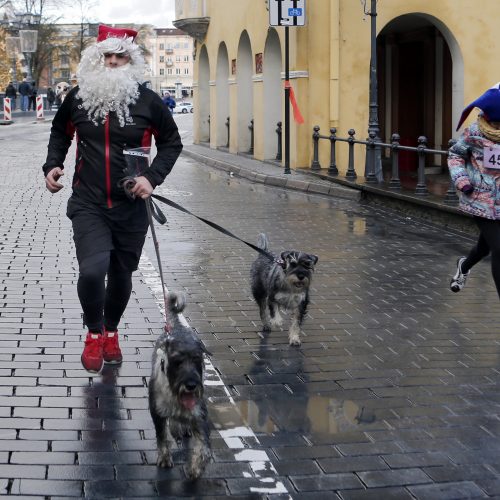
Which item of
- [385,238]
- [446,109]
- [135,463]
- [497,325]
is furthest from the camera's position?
[446,109]

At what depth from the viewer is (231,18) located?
2852 centimetres

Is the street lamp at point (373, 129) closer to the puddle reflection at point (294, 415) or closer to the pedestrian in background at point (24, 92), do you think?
the puddle reflection at point (294, 415)

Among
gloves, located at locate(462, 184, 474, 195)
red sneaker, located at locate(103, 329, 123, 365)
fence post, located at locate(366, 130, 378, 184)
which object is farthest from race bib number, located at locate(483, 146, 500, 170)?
fence post, located at locate(366, 130, 378, 184)

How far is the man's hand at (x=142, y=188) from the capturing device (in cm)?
596

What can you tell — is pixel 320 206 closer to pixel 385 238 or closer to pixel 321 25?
pixel 385 238

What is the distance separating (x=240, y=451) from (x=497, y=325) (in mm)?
3527

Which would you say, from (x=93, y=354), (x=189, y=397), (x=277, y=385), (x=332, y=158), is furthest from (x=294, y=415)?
(x=332, y=158)

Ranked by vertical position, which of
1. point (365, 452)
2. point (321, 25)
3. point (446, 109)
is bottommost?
point (365, 452)

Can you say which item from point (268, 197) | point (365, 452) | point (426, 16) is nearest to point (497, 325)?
point (365, 452)

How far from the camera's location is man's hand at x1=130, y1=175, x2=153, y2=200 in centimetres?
596

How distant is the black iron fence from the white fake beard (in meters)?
8.24

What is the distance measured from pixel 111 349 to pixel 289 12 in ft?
48.1

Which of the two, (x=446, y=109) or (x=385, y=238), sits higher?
(x=446, y=109)

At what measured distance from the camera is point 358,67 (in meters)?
20.8
